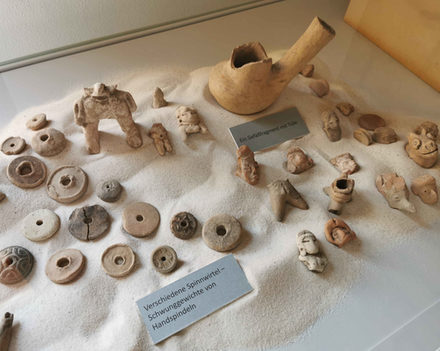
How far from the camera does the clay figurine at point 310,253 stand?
5.57ft

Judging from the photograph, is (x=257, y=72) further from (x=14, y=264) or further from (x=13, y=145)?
(x=14, y=264)

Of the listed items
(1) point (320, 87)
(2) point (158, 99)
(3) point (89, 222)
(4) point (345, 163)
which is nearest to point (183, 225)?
(3) point (89, 222)

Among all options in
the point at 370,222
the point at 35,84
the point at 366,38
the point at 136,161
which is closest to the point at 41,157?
the point at 136,161

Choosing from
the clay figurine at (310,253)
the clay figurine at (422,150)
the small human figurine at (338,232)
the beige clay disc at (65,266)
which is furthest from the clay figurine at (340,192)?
the beige clay disc at (65,266)

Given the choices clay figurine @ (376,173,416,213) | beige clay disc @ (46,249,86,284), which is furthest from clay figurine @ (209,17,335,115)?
beige clay disc @ (46,249,86,284)

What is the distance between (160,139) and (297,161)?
723 mm

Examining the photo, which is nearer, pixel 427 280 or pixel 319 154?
pixel 427 280

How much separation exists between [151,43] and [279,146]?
122 cm

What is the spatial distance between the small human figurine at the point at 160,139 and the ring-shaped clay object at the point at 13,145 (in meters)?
0.65

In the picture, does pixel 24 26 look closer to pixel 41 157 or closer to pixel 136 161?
pixel 41 157

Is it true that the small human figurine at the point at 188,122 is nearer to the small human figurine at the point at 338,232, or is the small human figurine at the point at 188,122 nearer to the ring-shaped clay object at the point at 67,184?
the ring-shaped clay object at the point at 67,184

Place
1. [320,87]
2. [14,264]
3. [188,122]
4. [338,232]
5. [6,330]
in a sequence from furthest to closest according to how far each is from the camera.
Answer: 1. [320,87]
2. [188,122]
3. [338,232]
4. [14,264]
5. [6,330]

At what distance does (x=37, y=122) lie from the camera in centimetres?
206

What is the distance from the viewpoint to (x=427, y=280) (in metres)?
1.77
